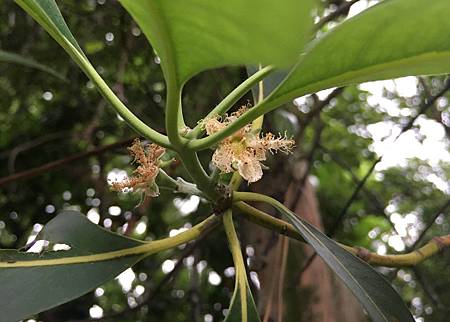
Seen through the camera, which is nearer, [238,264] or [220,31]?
[220,31]

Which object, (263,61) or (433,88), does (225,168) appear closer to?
(263,61)

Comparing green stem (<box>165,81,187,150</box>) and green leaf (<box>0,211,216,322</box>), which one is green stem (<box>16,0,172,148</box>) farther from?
green leaf (<box>0,211,216,322</box>)

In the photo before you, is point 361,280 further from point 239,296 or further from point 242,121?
point 242,121

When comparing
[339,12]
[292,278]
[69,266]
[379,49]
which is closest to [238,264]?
[69,266]

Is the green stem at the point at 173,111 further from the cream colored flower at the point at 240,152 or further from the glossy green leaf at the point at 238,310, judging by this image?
the glossy green leaf at the point at 238,310

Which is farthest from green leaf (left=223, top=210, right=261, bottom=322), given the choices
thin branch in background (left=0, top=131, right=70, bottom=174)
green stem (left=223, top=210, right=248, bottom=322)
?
thin branch in background (left=0, top=131, right=70, bottom=174)

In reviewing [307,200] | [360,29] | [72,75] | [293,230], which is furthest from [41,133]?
[360,29]
